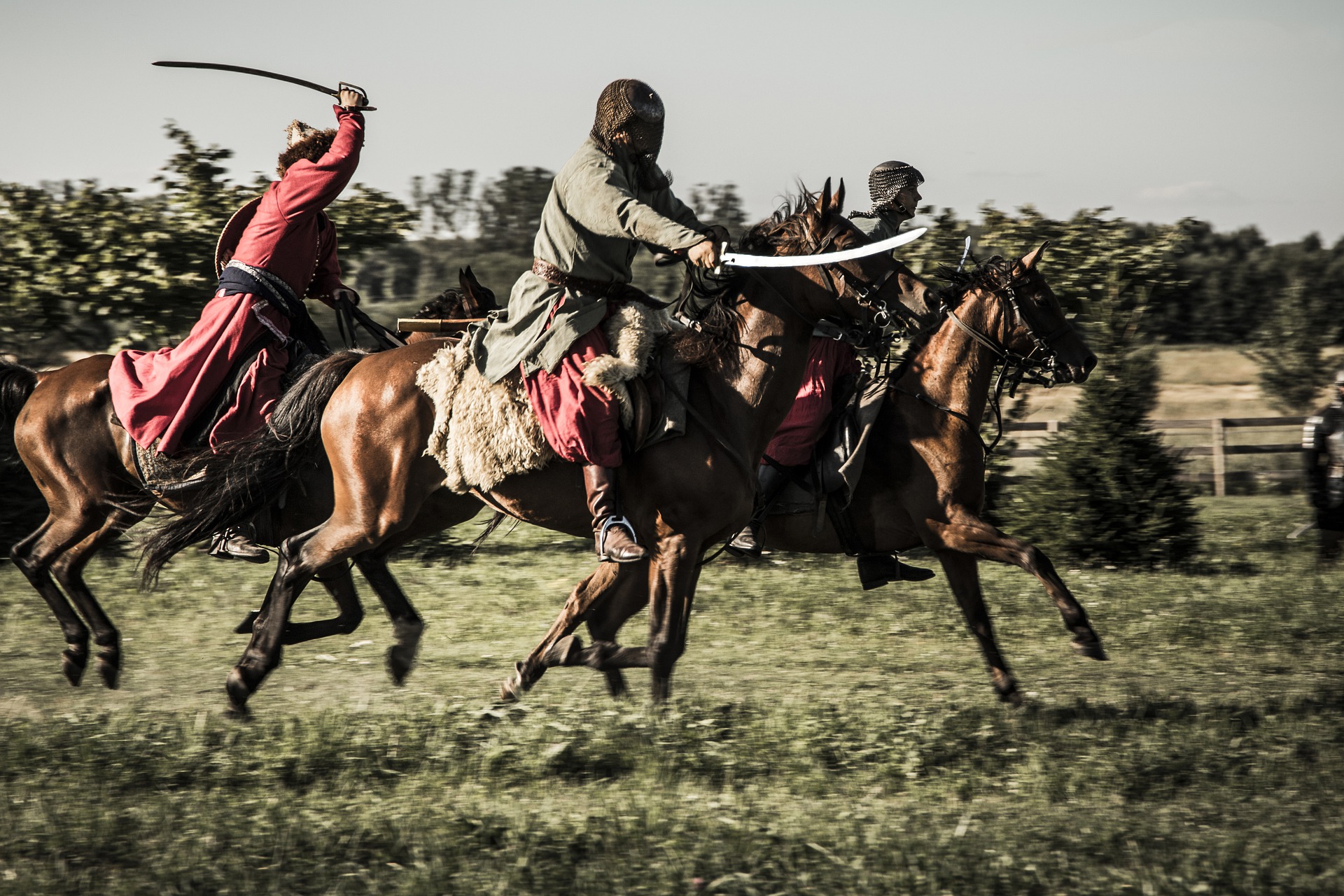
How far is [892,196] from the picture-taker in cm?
688

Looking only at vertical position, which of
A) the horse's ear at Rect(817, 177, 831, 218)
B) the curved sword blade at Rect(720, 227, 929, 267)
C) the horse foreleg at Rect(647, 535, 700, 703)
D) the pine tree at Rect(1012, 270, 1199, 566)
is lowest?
the pine tree at Rect(1012, 270, 1199, 566)

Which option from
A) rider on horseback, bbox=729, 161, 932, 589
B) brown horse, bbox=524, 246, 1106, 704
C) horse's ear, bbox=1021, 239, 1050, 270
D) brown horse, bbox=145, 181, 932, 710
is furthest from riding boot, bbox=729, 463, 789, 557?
horse's ear, bbox=1021, 239, 1050, 270

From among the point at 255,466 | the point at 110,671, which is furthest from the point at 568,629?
the point at 110,671

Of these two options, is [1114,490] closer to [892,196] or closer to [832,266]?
[892,196]

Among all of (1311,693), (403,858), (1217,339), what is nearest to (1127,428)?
(1311,693)

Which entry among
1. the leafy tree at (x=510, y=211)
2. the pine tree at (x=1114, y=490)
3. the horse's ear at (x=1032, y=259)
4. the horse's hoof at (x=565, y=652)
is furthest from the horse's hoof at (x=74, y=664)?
the leafy tree at (x=510, y=211)

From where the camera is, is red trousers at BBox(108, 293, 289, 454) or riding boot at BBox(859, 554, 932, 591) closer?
red trousers at BBox(108, 293, 289, 454)

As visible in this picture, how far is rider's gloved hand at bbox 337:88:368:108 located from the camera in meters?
5.75

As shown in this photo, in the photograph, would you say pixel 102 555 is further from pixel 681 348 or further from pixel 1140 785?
pixel 1140 785

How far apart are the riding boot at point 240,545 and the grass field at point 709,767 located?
714 mm

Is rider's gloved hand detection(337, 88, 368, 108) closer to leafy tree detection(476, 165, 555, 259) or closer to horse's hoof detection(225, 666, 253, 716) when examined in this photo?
horse's hoof detection(225, 666, 253, 716)

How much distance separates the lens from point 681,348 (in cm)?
529

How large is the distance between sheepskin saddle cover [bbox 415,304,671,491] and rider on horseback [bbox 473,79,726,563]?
2.0 inches

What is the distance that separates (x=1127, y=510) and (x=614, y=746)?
6.83 meters
